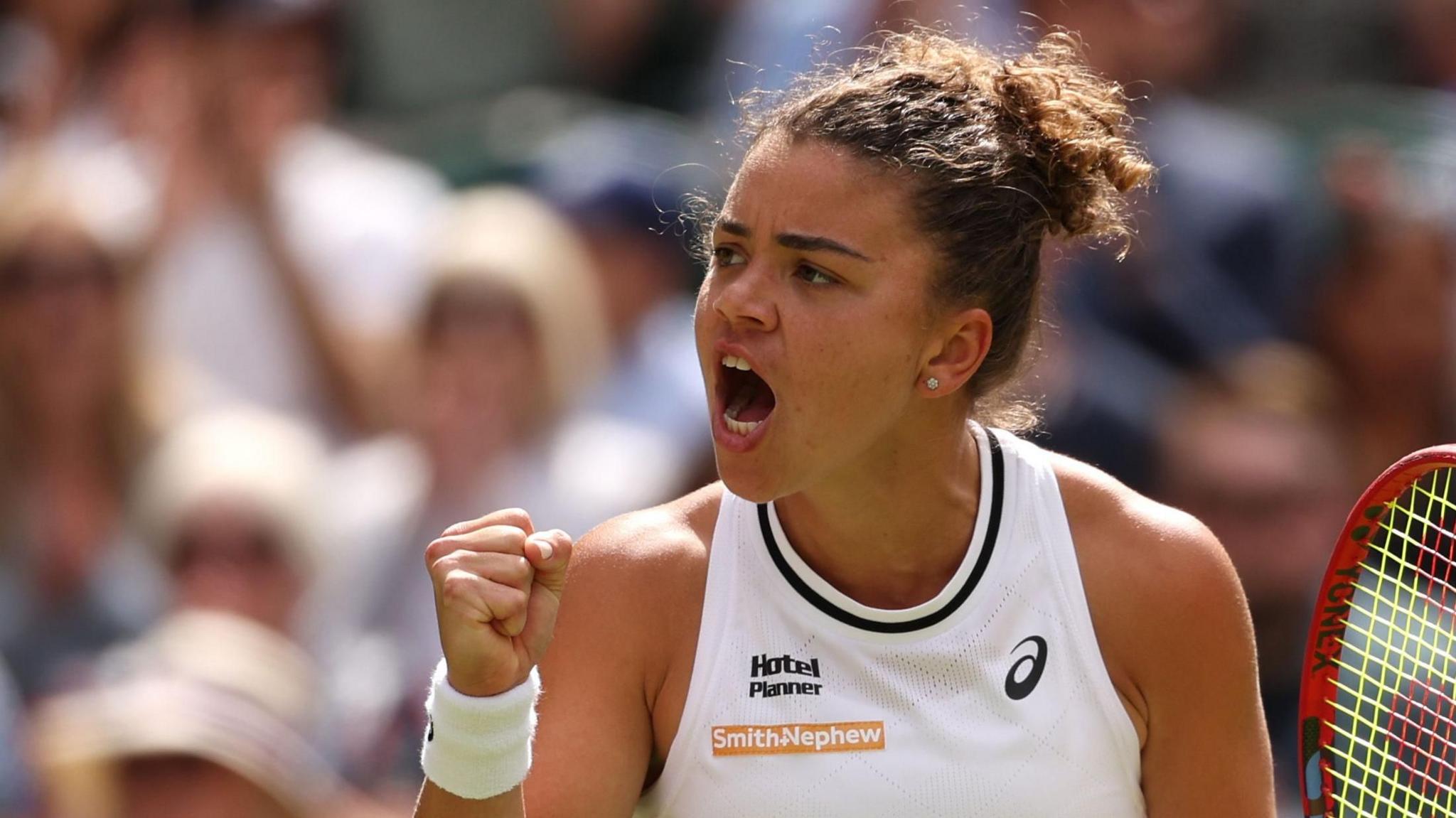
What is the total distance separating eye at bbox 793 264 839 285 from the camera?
2264 mm

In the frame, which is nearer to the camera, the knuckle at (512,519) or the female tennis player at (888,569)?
the knuckle at (512,519)

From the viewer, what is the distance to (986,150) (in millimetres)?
2344

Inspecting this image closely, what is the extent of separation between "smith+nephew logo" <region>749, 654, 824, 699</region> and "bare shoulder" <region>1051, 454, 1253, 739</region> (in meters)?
0.36

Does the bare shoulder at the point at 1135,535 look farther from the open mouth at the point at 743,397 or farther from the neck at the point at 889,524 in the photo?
the open mouth at the point at 743,397

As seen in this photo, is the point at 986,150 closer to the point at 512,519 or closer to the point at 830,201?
the point at 830,201

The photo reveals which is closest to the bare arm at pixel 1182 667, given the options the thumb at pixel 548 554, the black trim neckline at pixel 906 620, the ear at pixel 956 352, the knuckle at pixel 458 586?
the black trim neckline at pixel 906 620

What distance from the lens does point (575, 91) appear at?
5.80 m

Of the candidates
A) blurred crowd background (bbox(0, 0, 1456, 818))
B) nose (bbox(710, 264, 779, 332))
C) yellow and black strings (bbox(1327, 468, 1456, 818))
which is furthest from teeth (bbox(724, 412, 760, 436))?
blurred crowd background (bbox(0, 0, 1456, 818))

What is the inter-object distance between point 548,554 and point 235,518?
8.72ft

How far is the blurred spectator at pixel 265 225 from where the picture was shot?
5.09 meters

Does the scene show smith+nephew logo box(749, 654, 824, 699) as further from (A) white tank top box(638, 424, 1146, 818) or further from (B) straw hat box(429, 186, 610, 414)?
(B) straw hat box(429, 186, 610, 414)

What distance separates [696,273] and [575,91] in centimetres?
87

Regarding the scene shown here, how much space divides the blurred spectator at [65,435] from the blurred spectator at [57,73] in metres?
0.49

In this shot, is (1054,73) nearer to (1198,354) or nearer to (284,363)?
(1198,354)
